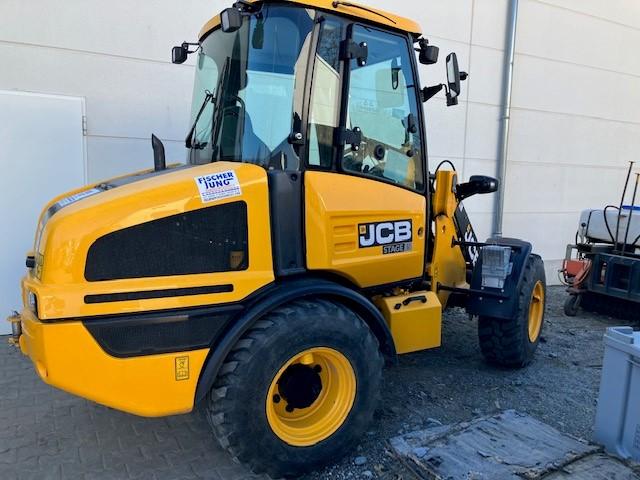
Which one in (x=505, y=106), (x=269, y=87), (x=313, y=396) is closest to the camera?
(x=269, y=87)

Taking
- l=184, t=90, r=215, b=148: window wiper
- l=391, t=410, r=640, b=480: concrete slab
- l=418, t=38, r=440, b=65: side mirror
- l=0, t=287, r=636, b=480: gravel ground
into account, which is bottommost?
l=0, t=287, r=636, b=480: gravel ground

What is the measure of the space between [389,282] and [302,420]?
3.52ft

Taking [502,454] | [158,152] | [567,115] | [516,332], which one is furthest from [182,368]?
[567,115]

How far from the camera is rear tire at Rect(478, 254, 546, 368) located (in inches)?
165

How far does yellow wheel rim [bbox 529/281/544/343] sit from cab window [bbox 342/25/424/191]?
192cm

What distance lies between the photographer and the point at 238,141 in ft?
9.38

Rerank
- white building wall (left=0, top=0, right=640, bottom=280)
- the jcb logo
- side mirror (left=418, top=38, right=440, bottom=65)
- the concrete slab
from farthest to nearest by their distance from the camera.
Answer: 1. white building wall (left=0, top=0, right=640, bottom=280)
2. side mirror (left=418, top=38, right=440, bottom=65)
3. the jcb logo
4. the concrete slab

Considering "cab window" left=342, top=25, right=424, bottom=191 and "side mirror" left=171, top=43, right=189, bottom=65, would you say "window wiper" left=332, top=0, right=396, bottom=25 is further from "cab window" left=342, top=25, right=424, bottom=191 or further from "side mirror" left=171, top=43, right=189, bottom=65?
"side mirror" left=171, top=43, right=189, bottom=65

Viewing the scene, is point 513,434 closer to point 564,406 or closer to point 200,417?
point 564,406

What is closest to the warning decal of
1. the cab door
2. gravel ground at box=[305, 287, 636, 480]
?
the cab door

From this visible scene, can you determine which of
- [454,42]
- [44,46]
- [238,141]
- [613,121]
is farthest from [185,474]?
[613,121]

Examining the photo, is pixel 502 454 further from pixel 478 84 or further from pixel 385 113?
pixel 478 84

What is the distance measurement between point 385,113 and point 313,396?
1902mm

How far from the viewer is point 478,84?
26.2 feet
